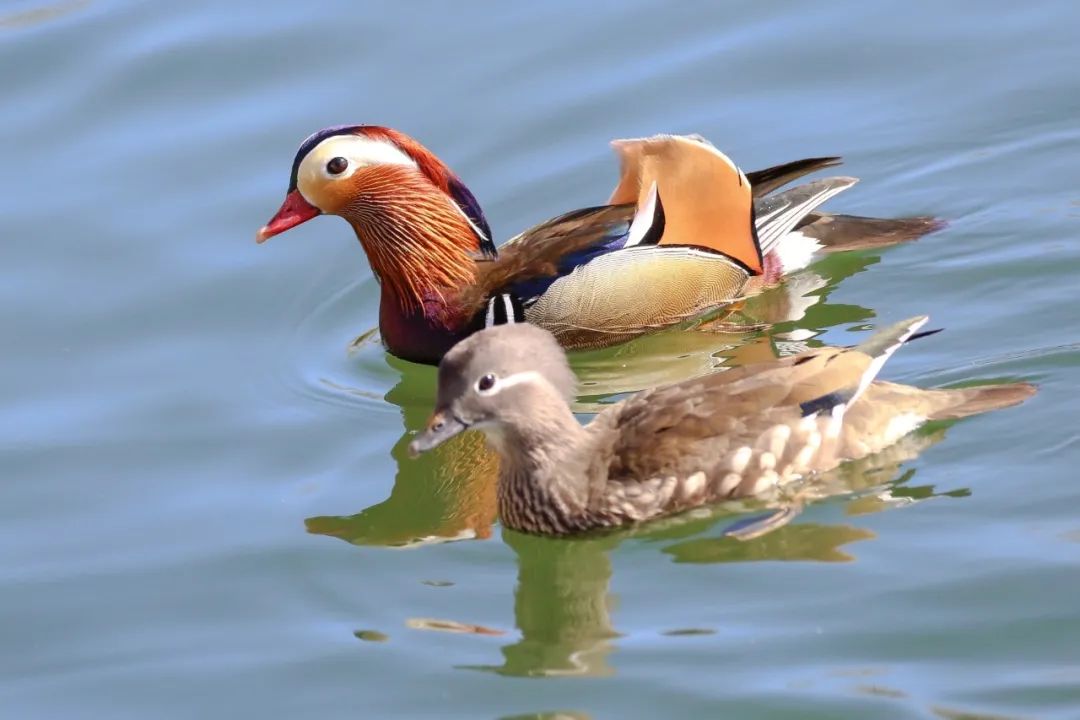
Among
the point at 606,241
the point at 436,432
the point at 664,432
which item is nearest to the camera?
the point at 436,432

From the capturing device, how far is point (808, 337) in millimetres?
8539

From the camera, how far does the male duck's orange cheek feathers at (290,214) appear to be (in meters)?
8.63

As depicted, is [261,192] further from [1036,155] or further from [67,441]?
→ [1036,155]

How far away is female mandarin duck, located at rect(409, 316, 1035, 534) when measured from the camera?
22.9 ft

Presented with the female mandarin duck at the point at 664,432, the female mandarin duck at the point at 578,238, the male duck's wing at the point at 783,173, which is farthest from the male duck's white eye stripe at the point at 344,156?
the female mandarin duck at the point at 664,432

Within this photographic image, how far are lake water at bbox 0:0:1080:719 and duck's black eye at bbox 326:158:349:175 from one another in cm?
85

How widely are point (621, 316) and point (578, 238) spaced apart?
1.32 ft

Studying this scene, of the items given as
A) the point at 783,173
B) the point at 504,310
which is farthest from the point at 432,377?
the point at 783,173

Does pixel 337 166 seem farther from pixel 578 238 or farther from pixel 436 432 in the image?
pixel 436 432

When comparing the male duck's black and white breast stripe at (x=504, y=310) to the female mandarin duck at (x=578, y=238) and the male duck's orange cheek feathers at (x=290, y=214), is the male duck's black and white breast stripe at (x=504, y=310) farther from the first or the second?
the male duck's orange cheek feathers at (x=290, y=214)

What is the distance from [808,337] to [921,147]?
1693 mm

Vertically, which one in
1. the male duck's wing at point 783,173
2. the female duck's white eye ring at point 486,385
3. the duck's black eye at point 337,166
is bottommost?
the female duck's white eye ring at point 486,385

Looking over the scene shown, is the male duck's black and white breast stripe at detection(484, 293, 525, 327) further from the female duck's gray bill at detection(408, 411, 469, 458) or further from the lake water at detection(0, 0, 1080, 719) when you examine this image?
the female duck's gray bill at detection(408, 411, 469, 458)

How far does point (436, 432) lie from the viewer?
6.85 metres
